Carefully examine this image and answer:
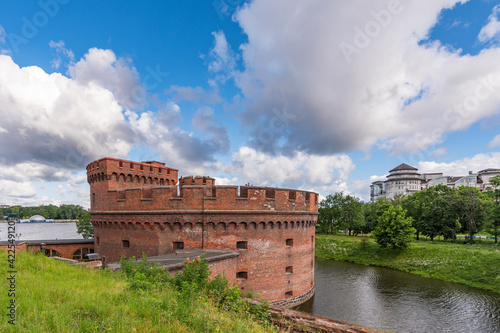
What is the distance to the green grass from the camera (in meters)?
4.56

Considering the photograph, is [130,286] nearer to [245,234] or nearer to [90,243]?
[245,234]

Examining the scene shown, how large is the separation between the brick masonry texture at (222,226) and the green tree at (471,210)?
38.4m

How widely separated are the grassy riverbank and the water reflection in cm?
223

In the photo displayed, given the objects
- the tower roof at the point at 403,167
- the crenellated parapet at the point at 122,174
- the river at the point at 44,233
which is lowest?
the river at the point at 44,233

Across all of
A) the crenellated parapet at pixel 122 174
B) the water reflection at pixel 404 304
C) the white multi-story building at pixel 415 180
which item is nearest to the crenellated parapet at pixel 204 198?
the crenellated parapet at pixel 122 174

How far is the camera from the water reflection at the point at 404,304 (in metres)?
15.0

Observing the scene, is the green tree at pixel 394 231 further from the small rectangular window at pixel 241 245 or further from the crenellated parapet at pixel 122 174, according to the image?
the crenellated parapet at pixel 122 174

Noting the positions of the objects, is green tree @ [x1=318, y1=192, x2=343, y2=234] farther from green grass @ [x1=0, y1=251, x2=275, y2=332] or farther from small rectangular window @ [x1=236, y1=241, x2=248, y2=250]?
green grass @ [x1=0, y1=251, x2=275, y2=332]

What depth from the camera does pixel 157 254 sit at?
14031 mm

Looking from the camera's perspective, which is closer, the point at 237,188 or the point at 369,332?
the point at 369,332

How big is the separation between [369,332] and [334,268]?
2371 centimetres

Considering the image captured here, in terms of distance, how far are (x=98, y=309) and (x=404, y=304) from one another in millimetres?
20465

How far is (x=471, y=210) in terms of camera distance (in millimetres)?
39594

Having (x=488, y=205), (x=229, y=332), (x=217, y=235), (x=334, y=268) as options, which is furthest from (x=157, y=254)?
(x=488, y=205)
